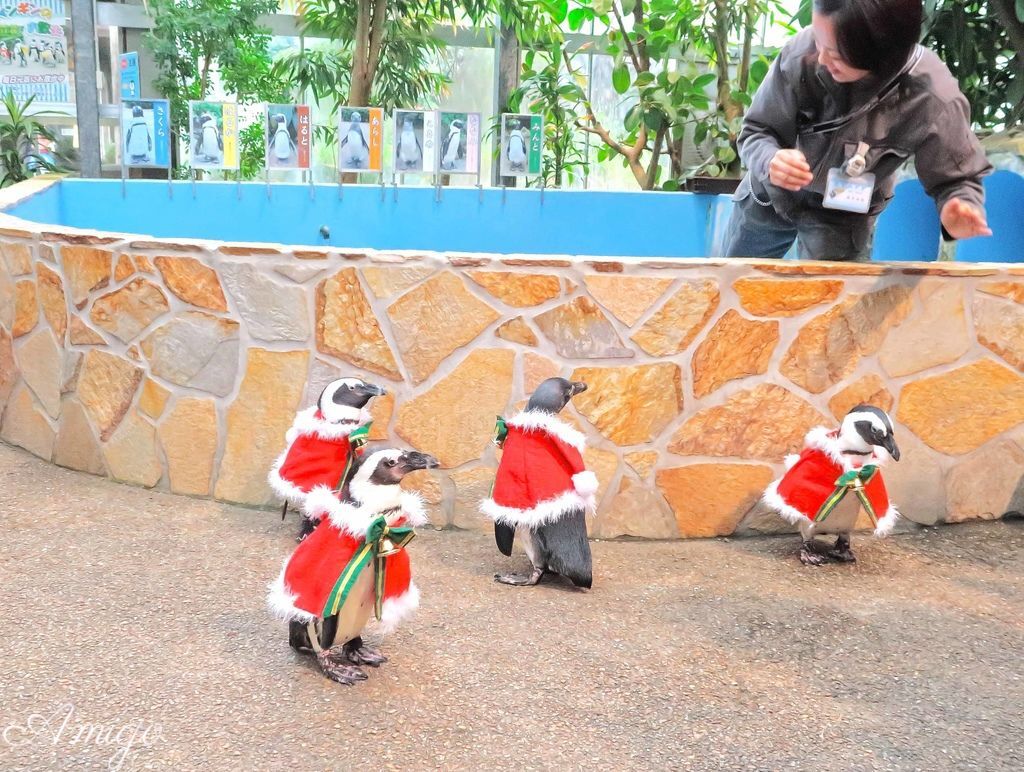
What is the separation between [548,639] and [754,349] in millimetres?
1003

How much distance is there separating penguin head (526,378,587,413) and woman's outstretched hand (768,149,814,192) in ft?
2.31

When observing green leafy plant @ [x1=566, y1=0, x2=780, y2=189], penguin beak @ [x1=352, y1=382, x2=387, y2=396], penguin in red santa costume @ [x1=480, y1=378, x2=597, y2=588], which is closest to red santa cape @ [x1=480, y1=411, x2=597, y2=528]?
penguin in red santa costume @ [x1=480, y1=378, x2=597, y2=588]

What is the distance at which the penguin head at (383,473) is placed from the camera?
1.76m

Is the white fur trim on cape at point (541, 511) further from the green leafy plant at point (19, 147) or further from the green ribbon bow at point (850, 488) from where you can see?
the green leafy plant at point (19, 147)

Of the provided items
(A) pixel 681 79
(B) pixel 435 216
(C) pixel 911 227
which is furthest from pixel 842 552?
(A) pixel 681 79

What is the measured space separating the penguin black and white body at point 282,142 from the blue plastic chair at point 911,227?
2.76 meters

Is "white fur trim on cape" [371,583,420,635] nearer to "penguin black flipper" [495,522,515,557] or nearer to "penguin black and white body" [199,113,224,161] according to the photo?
"penguin black flipper" [495,522,515,557]

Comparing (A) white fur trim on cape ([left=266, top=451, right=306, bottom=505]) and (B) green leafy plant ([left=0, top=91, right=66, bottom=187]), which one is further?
(B) green leafy plant ([left=0, top=91, right=66, bottom=187])

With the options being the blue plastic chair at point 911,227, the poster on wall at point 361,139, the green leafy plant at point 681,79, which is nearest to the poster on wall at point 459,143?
the poster on wall at point 361,139

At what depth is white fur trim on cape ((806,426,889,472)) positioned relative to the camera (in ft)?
7.80

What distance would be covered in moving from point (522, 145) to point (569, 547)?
9.15 ft

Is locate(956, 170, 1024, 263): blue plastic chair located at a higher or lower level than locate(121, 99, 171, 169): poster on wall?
lower

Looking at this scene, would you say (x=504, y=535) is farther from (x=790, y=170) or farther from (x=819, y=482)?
(x=790, y=170)

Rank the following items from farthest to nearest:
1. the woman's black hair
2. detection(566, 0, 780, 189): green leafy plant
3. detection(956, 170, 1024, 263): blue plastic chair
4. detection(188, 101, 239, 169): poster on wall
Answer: detection(566, 0, 780, 189): green leafy plant
detection(188, 101, 239, 169): poster on wall
detection(956, 170, 1024, 263): blue plastic chair
the woman's black hair
